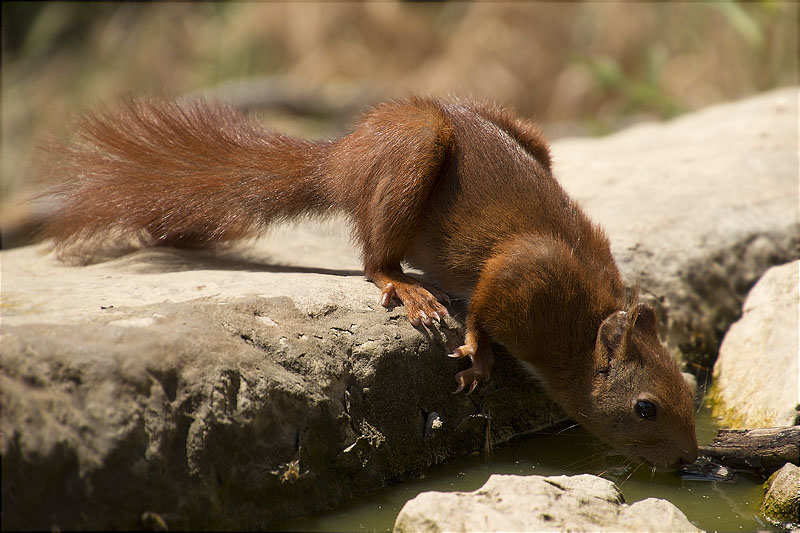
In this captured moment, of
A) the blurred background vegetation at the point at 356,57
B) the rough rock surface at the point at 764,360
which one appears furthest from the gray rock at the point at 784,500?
the blurred background vegetation at the point at 356,57

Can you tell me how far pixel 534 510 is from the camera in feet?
9.61

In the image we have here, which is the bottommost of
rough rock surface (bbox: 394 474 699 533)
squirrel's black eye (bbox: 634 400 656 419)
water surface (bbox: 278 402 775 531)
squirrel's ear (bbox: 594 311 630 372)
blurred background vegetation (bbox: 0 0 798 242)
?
water surface (bbox: 278 402 775 531)

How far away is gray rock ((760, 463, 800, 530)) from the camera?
331cm

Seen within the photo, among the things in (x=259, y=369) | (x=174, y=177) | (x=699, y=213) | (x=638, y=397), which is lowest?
(x=638, y=397)

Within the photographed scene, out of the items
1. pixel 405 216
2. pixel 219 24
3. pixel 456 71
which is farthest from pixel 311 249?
pixel 219 24

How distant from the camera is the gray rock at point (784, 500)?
10.9 feet

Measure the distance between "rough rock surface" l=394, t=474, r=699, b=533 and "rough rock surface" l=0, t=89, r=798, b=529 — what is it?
563mm

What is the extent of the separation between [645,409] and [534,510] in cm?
110

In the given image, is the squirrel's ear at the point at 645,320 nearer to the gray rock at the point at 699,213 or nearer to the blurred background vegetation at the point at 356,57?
the gray rock at the point at 699,213

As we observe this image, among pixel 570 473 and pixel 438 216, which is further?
pixel 438 216

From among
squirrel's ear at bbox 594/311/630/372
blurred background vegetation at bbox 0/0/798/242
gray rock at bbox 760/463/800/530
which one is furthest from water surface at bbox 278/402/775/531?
blurred background vegetation at bbox 0/0/798/242

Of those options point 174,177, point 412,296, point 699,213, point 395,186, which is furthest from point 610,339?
point 174,177

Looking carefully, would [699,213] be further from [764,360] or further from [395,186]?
[395,186]

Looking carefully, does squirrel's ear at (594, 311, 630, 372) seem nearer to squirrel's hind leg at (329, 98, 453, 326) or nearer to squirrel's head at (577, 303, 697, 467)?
squirrel's head at (577, 303, 697, 467)
